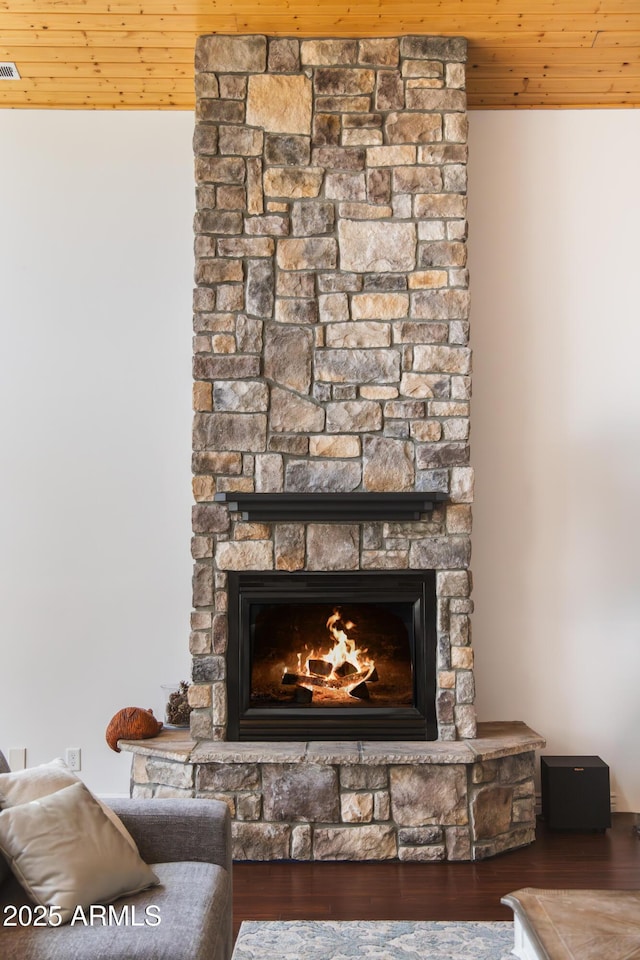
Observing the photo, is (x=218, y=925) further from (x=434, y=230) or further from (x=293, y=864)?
(x=434, y=230)

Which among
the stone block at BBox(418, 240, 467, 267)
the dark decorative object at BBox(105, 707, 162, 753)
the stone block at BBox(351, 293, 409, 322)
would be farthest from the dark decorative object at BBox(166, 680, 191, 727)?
the stone block at BBox(418, 240, 467, 267)

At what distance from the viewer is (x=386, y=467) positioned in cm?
383

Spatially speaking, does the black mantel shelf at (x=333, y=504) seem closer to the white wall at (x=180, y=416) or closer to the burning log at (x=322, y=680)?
the white wall at (x=180, y=416)

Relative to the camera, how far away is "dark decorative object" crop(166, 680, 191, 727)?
4.00 meters

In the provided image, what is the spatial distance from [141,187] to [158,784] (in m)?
2.91

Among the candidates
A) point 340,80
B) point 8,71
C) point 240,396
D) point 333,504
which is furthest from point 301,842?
point 8,71

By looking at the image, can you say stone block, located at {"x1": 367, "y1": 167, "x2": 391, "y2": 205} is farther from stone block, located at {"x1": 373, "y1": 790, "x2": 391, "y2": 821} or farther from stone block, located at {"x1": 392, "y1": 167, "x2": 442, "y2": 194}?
stone block, located at {"x1": 373, "y1": 790, "x2": 391, "y2": 821}

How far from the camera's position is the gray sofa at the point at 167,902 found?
1.92 m

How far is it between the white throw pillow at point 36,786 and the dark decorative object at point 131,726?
54.5 inches

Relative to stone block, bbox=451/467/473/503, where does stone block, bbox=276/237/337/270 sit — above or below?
above

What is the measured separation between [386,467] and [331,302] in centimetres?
80

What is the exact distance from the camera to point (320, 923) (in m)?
2.95

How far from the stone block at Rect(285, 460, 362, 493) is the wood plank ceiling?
1.98 meters

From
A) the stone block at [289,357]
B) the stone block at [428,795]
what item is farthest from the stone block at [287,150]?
the stone block at [428,795]
